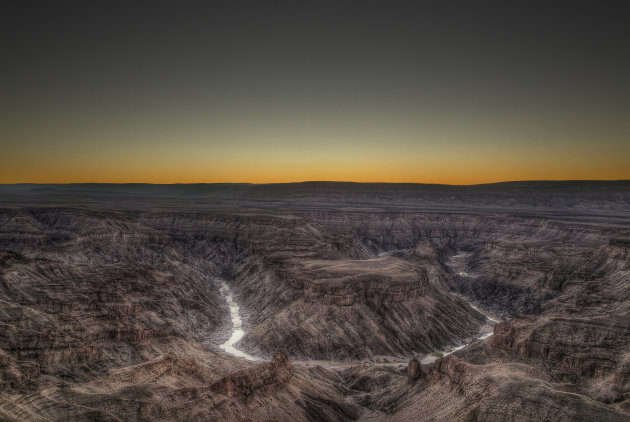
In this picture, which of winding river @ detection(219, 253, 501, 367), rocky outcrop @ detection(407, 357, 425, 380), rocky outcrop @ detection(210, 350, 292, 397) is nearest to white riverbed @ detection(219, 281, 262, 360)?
winding river @ detection(219, 253, 501, 367)

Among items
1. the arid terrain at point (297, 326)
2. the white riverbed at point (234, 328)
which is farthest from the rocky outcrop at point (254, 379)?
the white riverbed at point (234, 328)

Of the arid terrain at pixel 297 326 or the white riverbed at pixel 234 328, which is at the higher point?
the arid terrain at pixel 297 326

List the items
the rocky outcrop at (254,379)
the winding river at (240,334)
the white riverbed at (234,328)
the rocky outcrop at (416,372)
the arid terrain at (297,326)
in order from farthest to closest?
the white riverbed at (234,328) < the winding river at (240,334) < the rocky outcrop at (416,372) < the rocky outcrop at (254,379) < the arid terrain at (297,326)

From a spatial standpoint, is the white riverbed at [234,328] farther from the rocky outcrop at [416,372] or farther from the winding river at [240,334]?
the rocky outcrop at [416,372]

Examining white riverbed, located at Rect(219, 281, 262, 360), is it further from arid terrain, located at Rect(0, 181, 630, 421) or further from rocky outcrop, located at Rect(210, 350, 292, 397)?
rocky outcrop, located at Rect(210, 350, 292, 397)

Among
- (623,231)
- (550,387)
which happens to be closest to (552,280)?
(623,231)

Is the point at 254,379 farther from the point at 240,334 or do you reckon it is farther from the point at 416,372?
the point at 240,334

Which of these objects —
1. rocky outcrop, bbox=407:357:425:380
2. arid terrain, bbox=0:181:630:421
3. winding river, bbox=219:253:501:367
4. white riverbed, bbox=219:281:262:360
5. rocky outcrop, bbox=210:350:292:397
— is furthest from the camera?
white riverbed, bbox=219:281:262:360

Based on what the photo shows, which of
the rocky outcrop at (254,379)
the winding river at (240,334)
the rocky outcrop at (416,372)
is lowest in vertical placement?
the winding river at (240,334)
